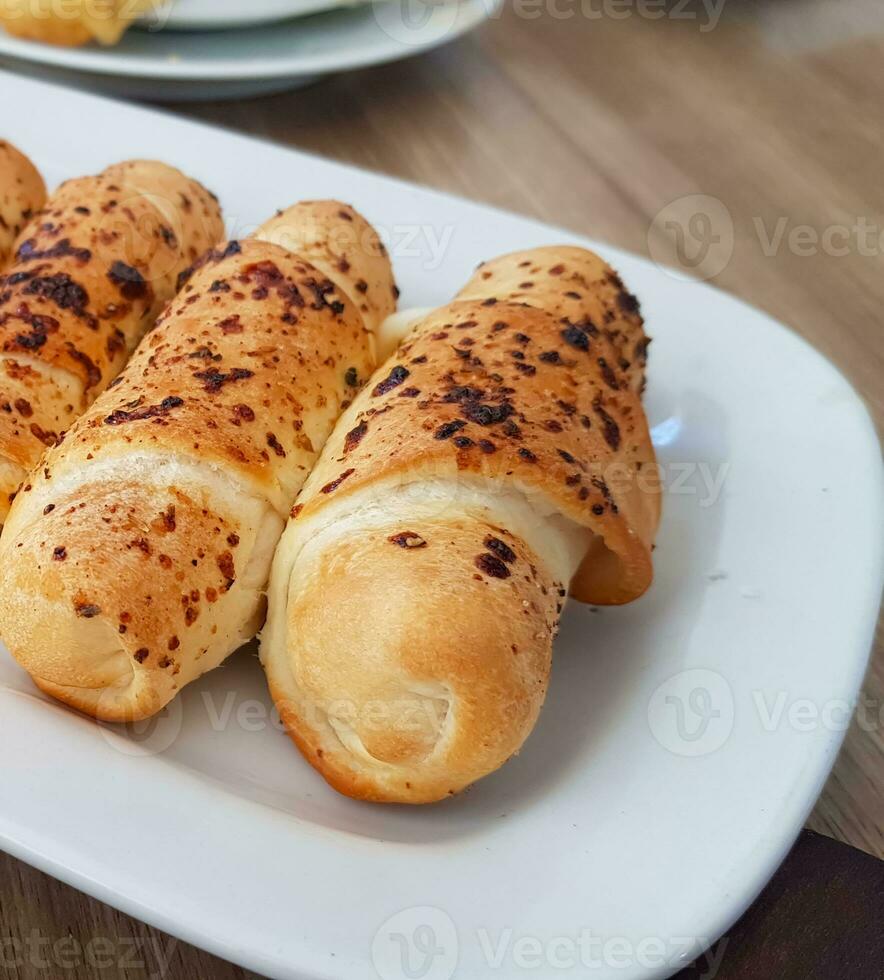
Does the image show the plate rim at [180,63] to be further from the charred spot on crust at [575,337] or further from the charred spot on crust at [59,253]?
the charred spot on crust at [575,337]

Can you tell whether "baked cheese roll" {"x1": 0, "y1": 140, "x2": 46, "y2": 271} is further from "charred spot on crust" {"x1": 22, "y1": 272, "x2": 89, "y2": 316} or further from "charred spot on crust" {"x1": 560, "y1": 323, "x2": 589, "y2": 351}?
"charred spot on crust" {"x1": 560, "y1": 323, "x2": 589, "y2": 351}

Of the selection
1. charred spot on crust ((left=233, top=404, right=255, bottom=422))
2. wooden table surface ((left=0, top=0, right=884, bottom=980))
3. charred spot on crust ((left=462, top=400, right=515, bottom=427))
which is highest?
charred spot on crust ((left=233, top=404, right=255, bottom=422))

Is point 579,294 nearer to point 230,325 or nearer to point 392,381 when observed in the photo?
point 392,381

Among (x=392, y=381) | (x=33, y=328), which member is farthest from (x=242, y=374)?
(x=33, y=328)

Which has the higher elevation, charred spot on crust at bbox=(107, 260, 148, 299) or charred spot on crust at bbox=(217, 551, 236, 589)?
charred spot on crust at bbox=(107, 260, 148, 299)

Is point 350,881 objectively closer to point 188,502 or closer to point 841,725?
point 188,502

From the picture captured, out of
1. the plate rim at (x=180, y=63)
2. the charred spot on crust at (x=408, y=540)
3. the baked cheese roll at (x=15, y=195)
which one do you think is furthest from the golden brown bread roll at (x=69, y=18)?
the charred spot on crust at (x=408, y=540)

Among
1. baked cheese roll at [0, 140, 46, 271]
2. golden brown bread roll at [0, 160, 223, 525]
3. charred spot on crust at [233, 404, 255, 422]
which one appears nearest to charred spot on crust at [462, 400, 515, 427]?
charred spot on crust at [233, 404, 255, 422]
